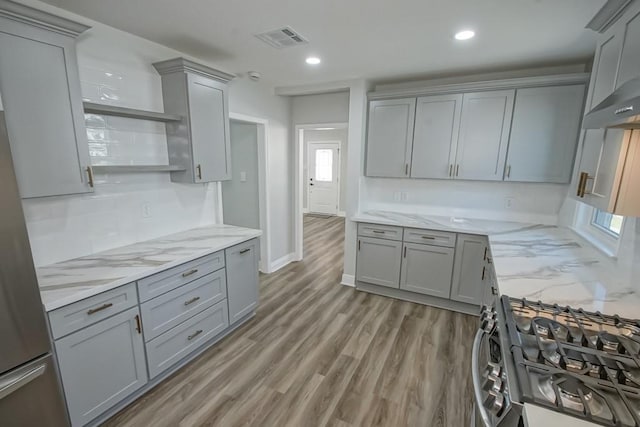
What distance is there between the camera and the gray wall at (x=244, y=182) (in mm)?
3988

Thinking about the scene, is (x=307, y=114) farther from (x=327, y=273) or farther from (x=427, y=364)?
(x=427, y=364)

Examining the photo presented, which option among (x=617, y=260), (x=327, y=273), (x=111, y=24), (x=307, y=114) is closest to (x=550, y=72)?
(x=617, y=260)

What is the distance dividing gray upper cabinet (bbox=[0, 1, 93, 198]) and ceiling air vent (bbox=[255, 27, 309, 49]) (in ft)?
3.84

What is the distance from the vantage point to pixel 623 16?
1.63m

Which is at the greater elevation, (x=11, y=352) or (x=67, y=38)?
(x=67, y=38)

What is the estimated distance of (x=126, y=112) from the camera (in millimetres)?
2092

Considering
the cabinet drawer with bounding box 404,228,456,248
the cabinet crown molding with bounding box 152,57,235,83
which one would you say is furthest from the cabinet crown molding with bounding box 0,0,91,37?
the cabinet drawer with bounding box 404,228,456,248

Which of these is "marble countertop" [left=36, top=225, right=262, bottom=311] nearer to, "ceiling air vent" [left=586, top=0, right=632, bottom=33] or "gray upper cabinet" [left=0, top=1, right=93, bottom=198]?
"gray upper cabinet" [left=0, top=1, right=93, bottom=198]

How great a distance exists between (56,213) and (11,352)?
3.50 feet

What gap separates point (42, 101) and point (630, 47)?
327 cm

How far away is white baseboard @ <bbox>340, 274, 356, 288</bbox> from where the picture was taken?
3.80 m

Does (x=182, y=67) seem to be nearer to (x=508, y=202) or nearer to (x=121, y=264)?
(x=121, y=264)

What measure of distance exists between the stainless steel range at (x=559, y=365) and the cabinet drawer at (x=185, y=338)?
6.54 ft

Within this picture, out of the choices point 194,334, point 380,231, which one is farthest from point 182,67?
point 380,231
